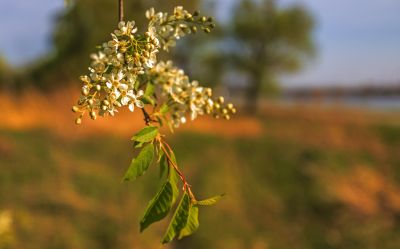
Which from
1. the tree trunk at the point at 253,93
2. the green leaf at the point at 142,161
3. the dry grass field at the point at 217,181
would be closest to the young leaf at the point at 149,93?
the green leaf at the point at 142,161

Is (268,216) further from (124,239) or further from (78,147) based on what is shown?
(78,147)

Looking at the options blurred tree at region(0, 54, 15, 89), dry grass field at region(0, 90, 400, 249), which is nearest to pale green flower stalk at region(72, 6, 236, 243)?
dry grass field at region(0, 90, 400, 249)

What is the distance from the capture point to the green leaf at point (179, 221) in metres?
1.61

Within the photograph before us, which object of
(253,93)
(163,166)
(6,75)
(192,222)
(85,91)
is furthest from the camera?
(6,75)

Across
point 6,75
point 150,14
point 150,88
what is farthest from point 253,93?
point 150,14

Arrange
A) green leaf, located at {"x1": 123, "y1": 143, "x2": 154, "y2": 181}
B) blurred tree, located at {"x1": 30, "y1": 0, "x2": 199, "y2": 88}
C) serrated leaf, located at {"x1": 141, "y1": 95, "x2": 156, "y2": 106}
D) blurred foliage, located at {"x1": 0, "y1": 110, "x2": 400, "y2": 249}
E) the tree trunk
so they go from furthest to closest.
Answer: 1. the tree trunk
2. blurred tree, located at {"x1": 30, "y1": 0, "x2": 199, "y2": 88}
3. blurred foliage, located at {"x1": 0, "y1": 110, "x2": 400, "y2": 249}
4. serrated leaf, located at {"x1": 141, "y1": 95, "x2": 156, "y2": 106}
5. green leaf, located at {"x1": 123, "y1": 143, "x2": 154, "y2": 181}

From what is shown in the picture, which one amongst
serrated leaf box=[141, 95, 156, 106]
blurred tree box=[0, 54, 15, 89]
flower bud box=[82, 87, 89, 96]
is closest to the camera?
flower bud box=[82, 87, 89, 96]

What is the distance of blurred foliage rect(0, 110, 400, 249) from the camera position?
1005cm

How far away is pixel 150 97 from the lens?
1923 millimetres

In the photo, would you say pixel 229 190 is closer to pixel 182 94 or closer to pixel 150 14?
pixel 182 94

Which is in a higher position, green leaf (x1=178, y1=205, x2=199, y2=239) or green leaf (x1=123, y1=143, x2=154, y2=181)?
green leaf (x1=123, y1=143, x2=154, y2=181)

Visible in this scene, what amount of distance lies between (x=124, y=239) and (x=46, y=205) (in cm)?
182

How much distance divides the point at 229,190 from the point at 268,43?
503 inches

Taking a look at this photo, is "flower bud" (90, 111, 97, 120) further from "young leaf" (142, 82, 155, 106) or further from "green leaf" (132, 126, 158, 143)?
"young leaf" (142, 82, 155, 106)
